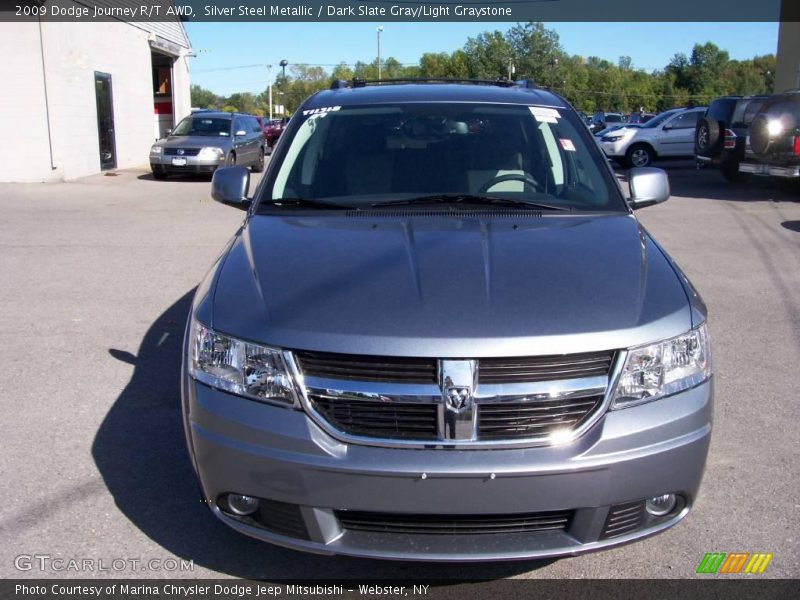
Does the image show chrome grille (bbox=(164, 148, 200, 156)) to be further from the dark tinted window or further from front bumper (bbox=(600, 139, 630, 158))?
the dark tinted window

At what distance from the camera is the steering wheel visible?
13.0 feet

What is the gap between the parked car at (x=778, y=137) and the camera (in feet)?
45.3

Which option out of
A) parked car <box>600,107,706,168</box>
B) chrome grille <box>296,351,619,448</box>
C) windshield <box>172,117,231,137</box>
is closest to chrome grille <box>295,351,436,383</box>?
chrome grille <box>296,351,619,448</box>

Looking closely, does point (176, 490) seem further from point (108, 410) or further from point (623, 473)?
point (623, 473)

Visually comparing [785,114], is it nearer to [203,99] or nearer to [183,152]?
[183,152]

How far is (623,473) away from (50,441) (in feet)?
9.80

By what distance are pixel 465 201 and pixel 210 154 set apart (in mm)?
15894

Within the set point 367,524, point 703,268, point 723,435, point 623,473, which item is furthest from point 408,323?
point 703,268

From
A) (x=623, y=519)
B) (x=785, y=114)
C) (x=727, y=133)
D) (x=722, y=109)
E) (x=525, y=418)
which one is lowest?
(x=623, y=519)

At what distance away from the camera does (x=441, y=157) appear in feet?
13.3

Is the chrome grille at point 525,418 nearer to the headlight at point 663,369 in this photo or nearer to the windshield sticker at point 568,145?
the headlight at point 663,369

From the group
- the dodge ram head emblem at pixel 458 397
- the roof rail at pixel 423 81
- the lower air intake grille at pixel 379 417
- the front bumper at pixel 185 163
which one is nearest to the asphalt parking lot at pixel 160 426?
the lower air intake grille at pixel 379 417

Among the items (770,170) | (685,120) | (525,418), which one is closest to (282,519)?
(525,418)

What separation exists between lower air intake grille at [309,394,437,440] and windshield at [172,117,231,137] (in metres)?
18.0
